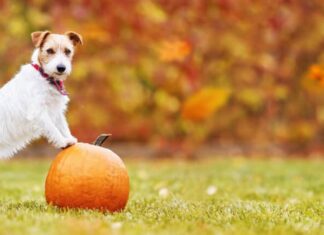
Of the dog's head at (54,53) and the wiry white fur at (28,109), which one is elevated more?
the dog's head at (54,53)

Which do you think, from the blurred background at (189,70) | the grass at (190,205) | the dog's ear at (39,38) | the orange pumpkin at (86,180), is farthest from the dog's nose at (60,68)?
the blurred background at (189,70)

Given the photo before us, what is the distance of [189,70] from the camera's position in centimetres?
1402

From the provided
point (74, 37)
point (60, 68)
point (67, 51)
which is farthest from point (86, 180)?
point (74, 37)

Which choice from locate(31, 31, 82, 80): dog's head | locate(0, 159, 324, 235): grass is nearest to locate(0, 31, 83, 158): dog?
locate(31, 31, 82, 80): dog's head

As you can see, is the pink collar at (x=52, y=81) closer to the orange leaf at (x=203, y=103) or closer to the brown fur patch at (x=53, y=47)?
the brown fur patch at (x=53, y=47)

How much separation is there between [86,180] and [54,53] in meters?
0.93

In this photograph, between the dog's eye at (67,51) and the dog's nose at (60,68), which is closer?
the dog's nose at (60,68)

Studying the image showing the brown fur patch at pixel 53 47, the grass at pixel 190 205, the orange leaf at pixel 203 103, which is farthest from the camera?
the orange leaf at pixel 203 103

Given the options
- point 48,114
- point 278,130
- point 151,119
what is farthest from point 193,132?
point 48,114

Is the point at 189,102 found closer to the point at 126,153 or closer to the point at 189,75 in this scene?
the point at 189,75

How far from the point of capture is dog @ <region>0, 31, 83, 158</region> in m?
5.11

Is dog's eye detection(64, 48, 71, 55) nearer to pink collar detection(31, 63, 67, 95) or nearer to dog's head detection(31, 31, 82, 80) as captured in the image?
dog's head detection(31, 31, 82, 80)

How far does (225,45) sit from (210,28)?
0.78m

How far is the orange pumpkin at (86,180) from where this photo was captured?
5191 millimetres
